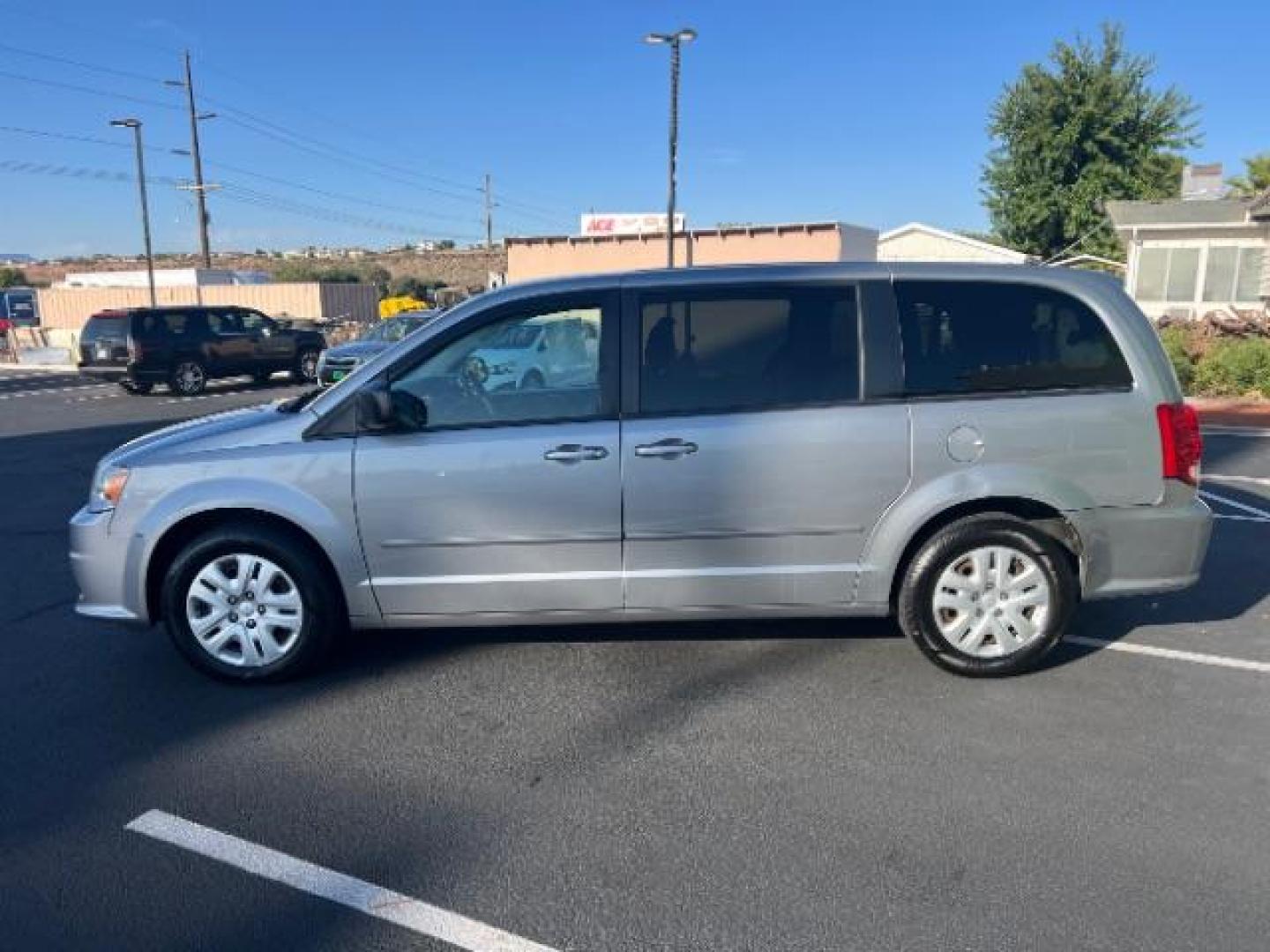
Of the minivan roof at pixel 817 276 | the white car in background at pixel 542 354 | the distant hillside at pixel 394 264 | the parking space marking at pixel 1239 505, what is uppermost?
the distant hillside at pixel 394 264

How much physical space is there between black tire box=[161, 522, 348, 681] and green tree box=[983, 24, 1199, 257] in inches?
1372

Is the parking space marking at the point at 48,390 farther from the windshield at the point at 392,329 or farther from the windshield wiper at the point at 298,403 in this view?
the windshield wiper at the point at 298,403

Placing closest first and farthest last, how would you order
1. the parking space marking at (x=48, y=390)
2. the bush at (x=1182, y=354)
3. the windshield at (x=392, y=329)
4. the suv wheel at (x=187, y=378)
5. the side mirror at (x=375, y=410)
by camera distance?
the side mirror at (x=375, y=410) < the bush at (x=1182, y=354) < the windshield at (x=392, y=329) < the suv wheel at (x=187, y=378) < the parking space marking at (x=48, y=390)

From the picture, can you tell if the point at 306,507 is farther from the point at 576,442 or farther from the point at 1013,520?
the point at 1013,520

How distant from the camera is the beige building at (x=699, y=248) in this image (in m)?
35.6

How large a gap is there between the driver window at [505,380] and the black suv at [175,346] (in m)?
16.5

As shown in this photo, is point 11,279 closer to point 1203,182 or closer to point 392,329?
point 392,329

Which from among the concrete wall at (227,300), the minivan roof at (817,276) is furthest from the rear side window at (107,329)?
the concrete wall at (227,300)

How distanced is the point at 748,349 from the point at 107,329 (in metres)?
18.1

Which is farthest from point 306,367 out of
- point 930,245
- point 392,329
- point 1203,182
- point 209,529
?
point 930,245

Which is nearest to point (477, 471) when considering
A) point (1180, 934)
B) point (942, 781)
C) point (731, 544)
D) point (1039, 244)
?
point (731, 544)

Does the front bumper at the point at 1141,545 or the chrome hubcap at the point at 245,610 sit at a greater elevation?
the front bumper at the point at 1141,545

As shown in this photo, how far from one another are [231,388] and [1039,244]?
97.8 feet

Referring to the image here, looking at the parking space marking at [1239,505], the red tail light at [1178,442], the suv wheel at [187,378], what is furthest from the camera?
the suv wheel at [187,378]
